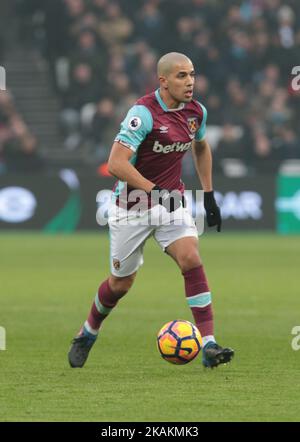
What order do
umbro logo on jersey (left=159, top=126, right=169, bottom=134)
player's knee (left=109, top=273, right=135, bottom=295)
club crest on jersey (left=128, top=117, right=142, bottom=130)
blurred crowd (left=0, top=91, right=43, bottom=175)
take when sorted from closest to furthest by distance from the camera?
club crest on jersey (left=128, top=117, right=142, bottom=130)
umbro logo on jersey (left=159, top=126, right=169, bottom=134)
player's knee (left=109, top=273, right=135, bottom=295)
blurred crowd (left=0, top=91, right=43, bottom=175)

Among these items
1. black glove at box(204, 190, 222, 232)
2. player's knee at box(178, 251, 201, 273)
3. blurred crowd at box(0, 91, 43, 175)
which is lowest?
player's knee at box(178, 251, 201, 273)

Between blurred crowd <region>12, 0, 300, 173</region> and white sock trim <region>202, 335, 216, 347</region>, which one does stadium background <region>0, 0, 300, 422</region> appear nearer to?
blurred crowd <region>12, 0, 300, 173</region>

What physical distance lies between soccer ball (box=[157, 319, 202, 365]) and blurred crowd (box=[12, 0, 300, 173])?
1594 centimetres

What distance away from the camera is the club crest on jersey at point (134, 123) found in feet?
28.1

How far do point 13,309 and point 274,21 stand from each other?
1502 centimetres

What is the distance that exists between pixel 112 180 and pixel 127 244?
13.4m

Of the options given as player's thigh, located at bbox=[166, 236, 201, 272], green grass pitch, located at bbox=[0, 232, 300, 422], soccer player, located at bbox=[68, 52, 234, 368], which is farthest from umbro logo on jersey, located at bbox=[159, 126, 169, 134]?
green grass pitch, located at bbox=[0, 232, 300, 422]

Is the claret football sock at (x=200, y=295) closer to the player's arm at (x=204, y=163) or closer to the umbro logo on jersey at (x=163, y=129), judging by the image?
the player's arm at (x=204, y=163)

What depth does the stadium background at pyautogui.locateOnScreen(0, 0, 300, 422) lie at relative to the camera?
10898mm

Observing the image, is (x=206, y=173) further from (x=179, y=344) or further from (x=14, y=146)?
(x=14, y=146)

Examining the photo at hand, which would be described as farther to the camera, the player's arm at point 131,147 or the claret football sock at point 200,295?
the claret football sock at point 200,295

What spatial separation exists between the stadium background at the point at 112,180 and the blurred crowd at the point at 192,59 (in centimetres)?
3

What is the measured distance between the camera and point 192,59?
25.2m

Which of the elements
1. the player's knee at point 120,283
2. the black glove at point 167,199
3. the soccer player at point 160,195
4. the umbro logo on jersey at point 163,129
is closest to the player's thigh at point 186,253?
the soccer player at point 160,195
